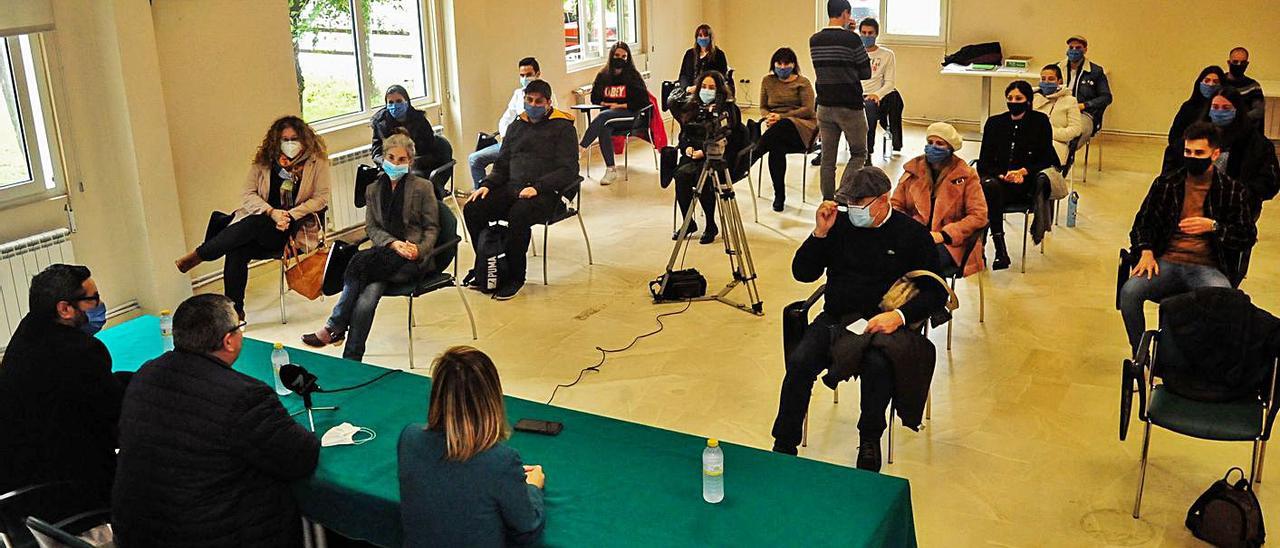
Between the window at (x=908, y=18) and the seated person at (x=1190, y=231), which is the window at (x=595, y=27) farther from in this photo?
the seated person at (x=1190, y=231)

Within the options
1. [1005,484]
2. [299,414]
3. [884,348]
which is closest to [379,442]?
[299,414]

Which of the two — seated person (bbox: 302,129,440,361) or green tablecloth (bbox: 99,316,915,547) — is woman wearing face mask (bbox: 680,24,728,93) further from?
green tablecloth (bbox: 99,316,915,547)

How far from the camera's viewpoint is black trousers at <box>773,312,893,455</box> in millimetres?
4934

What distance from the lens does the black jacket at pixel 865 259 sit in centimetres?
521

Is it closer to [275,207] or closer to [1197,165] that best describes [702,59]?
[275,207]

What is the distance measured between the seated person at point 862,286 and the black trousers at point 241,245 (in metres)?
3.23

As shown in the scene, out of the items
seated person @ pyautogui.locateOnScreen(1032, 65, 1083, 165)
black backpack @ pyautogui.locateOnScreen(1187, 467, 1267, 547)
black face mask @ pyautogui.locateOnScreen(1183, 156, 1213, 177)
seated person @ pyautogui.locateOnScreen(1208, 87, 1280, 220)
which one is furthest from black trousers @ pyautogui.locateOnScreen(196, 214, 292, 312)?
seated person @ pyautogui.locateOnScreen(1208, 87, 1280, 220)

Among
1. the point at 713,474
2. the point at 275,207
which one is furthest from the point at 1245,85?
the point at 713,474

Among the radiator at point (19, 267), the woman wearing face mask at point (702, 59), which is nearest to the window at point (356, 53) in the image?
the radiator at point (19, 267)

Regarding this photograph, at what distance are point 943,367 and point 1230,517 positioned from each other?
6.73 ft

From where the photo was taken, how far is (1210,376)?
4617 millimetres

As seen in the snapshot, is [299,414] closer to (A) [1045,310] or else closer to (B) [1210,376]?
(B) [1210,376]

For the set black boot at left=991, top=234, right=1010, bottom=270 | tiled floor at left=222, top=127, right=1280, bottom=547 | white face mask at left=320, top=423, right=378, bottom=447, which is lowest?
tiled floor at left=222, top=127, right=1280, bottom=547

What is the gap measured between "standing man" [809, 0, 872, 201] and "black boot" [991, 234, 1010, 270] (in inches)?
49.8
